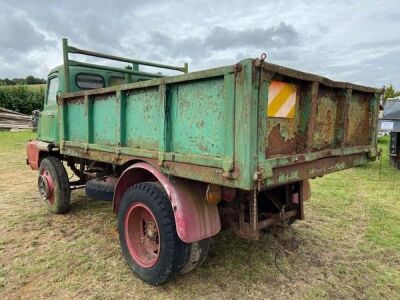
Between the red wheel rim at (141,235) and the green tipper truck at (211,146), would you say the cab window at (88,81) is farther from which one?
the red wheel rim at (141,235)

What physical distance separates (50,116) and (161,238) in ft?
9.90

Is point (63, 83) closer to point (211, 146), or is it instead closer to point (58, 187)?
point (58, 187)

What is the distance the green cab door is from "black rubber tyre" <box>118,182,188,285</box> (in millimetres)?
2260

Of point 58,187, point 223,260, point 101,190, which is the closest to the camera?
point 223,260

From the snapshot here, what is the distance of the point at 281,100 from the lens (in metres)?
2.60

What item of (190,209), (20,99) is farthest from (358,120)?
(20,99)

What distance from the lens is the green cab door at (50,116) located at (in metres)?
4.94

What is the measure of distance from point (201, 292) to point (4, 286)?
177 cm

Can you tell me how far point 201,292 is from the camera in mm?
3092

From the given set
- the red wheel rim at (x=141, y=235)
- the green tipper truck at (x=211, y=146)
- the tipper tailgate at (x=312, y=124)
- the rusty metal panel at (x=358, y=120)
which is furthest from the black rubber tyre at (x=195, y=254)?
the rusty metal panel at (x=358, y=120)

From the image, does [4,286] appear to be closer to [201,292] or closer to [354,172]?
A: [201,292]

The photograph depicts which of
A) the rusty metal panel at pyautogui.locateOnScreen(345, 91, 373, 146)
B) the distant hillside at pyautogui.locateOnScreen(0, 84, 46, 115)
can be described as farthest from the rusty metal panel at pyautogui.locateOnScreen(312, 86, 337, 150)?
the distant hillside at pyautogui.locateOnScreen(0, 84, 46, 115)

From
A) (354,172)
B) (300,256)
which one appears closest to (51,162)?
(300,256)

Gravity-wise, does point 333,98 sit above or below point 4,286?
above
